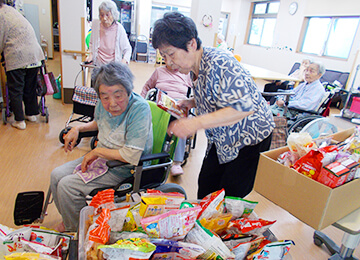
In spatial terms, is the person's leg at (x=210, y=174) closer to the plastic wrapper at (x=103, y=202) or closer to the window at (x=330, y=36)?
the plastic wrapper at (x=103, y=202)

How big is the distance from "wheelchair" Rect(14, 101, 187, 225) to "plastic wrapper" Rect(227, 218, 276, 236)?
0.61 metres

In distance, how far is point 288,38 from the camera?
26.5 ft

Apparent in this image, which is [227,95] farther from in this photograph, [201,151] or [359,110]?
[201,151]

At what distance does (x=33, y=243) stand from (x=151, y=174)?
74 cm

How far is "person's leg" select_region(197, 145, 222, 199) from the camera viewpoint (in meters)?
A: 1.37

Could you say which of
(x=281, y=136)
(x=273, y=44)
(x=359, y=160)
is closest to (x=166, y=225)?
(x=359, y=160)

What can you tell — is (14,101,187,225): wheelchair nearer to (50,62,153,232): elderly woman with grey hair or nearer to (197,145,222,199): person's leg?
(50,62,153,232): elderly woman with grey hair

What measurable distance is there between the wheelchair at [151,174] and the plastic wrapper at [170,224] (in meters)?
0.58

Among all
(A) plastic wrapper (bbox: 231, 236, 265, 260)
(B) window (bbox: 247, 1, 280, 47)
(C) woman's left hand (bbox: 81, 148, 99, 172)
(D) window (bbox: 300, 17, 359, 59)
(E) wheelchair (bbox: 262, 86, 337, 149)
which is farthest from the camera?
(B) window (bbox: 247, 1, 280, 47)

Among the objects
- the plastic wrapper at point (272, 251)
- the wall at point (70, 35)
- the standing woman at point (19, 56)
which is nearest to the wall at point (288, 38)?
the wall at point (70, 35)

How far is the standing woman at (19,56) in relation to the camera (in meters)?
2.75

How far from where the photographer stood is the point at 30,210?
1462mm

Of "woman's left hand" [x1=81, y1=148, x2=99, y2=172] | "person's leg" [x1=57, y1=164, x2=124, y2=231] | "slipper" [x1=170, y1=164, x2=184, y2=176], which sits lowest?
"slipper" [x1=170, y1=164, x2=184, y2=176]

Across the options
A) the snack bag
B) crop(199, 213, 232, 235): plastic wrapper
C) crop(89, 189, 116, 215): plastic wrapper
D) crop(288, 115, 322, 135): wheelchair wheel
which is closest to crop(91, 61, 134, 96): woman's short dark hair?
the snack bag
